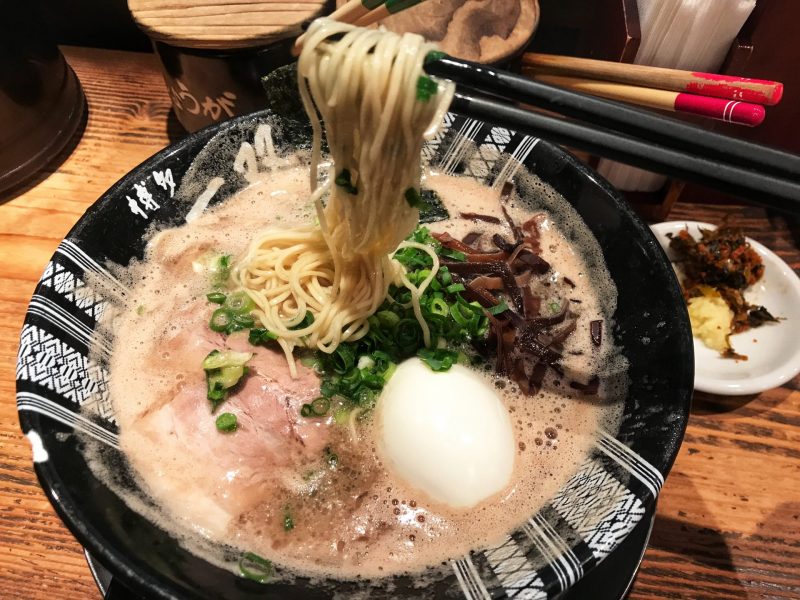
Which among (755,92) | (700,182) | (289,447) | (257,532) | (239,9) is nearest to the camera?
(700,182)

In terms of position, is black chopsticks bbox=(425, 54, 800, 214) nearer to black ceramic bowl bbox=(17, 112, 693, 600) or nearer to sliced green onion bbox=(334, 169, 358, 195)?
sliced green onion bbox=(334, 169, 358, 195)

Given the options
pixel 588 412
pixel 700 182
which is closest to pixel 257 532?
pixel 588 412

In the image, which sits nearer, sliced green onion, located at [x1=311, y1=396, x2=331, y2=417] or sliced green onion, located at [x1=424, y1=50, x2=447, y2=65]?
sliced green onion, located at [x1=424, y1=50, x2=447, y2=65]

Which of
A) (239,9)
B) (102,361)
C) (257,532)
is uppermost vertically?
(239,9)

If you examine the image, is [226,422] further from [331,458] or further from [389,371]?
[389,371]

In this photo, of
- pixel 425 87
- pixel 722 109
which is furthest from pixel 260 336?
pixel 722 109

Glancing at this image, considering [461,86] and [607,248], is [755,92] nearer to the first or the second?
[607,248]

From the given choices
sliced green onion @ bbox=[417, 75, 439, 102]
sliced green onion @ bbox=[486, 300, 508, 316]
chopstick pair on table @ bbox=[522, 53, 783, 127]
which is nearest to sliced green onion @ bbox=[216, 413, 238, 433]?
sliced green onion @ bbox=[486, 300, 508, 316]
